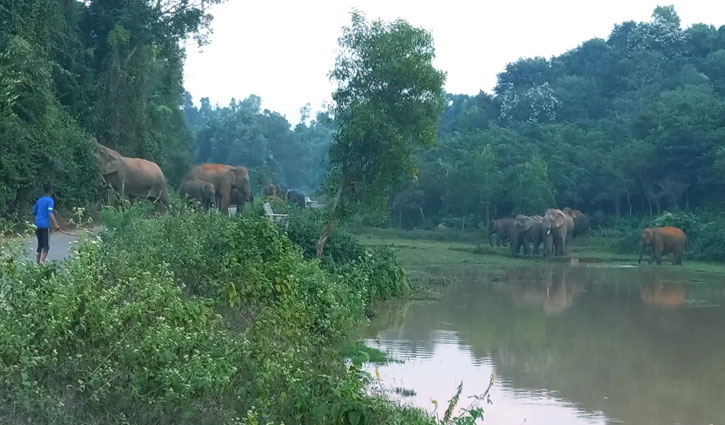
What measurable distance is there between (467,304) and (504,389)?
7.80m

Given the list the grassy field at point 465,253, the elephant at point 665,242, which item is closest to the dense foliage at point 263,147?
the grassy field at point 465,253

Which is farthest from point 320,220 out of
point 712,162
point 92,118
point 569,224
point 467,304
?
point 712,162

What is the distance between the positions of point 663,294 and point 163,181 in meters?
11.9

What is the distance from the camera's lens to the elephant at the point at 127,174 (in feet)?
71.6

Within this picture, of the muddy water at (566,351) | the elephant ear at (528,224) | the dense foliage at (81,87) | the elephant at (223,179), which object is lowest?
the muddy water at (566,351)

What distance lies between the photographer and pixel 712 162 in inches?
1441

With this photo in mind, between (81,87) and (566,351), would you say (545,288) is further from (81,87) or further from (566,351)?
(81,87)

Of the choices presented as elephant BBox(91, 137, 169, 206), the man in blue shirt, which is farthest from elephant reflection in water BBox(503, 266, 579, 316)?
the man in blue shirt

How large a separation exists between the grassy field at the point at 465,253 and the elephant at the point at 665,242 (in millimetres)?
406

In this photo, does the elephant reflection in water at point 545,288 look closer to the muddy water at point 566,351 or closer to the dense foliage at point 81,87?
the muddy water at point 566,351

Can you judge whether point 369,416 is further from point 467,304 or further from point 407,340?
point 467,304

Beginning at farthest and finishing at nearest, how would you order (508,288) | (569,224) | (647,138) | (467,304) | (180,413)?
1. (647,138)
2. (569,224)
3. (508,288)
4. (467,304)
5. (180,413)

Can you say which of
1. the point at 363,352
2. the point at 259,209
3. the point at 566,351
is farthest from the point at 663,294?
the point at 363,352

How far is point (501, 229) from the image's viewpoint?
37.4m
